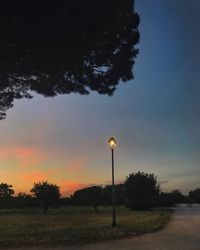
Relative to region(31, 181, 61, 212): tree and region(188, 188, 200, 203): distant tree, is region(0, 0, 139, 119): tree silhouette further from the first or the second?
region(188, 188, 200, 203): distant tree

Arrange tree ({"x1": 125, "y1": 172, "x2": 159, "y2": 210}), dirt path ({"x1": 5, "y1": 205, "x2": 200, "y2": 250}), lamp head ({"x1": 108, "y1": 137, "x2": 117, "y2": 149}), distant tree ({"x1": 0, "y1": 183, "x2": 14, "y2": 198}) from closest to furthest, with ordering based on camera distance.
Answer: dirt path ({"x1": 5, "y1": 205, "x2": 200, "y2": 250}) < lamp head ({"x1": 108, "y1": 137, "x2": 117, "y2": 149}) < tree ({"x1": 125, "y1": 172, "x2": 159, "y2": 210}) < distant tree ({"x1": 0, "y1": 183, "x2": 14, "y2": 198})

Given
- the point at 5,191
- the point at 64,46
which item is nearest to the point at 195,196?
the point at 5,191

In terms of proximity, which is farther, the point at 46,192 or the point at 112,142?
the point at 46,192

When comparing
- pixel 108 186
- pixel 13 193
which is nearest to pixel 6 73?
pixel 108 186

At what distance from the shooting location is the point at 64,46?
21.2 m

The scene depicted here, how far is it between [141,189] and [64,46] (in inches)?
1474

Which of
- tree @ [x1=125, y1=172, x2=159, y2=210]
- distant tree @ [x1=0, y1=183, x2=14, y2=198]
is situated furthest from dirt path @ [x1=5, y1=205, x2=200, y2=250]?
distant tree @ [x1=0, y1=183, x2=14, y2=198]

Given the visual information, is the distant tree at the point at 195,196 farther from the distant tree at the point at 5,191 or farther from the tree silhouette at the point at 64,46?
the tree silhouette at the point at 64,46

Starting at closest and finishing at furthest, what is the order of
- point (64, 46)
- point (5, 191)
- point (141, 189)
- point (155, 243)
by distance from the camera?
point (155, 243) → point (64, 46) → point (141, 189) → point (5, 191)

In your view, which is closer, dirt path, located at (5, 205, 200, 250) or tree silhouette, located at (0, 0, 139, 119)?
dirt path, located at (5, 205, 200, 250)

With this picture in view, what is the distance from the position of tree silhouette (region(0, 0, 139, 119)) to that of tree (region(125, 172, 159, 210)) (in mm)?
31611

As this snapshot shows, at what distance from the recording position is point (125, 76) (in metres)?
25.4

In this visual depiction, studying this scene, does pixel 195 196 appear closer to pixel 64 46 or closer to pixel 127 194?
pixel 127 194

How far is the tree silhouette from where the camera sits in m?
19.5
